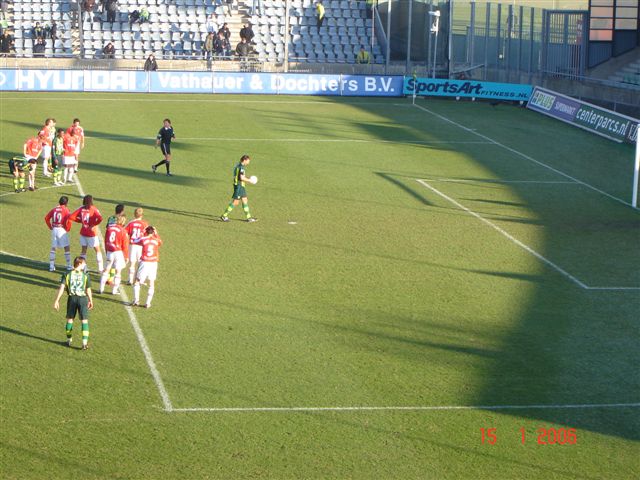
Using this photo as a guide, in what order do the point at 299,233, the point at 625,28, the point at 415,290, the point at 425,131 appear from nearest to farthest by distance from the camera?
the point at 415,290 < the point at 299,233 < the point at 425,131 < the point at 625,28

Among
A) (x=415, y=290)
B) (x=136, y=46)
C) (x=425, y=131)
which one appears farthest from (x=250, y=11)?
(x=415, y=290)

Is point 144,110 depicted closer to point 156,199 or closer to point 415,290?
point 156,199

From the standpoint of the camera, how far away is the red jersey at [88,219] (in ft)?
70.4

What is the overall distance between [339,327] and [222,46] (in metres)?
40.7

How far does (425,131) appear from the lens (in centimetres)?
4262

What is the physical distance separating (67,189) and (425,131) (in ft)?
56.3

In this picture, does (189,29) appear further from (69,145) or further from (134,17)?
(69,145)

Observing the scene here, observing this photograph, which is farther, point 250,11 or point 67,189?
point 250,11

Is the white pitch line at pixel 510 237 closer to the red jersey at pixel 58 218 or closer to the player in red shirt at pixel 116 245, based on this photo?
the player in red shirt at pixel 116 245

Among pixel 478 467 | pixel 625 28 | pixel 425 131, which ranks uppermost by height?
pixel 625 28

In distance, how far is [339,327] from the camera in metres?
19.4

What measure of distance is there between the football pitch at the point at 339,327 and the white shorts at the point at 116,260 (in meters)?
0.75

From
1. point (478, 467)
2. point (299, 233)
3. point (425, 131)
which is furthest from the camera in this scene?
point (425, 131)

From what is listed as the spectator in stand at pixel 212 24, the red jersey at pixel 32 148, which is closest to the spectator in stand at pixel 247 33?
the spectator in stand at pixel 212 24
